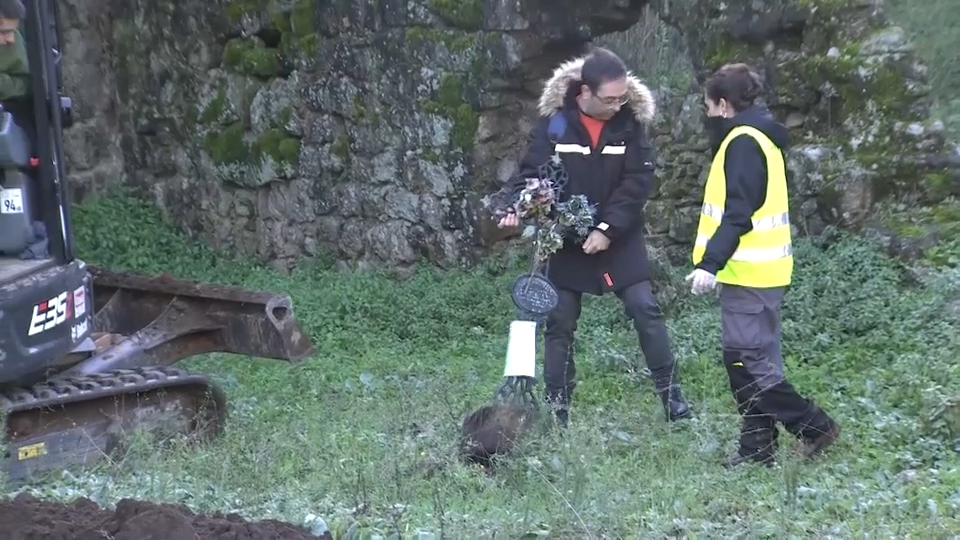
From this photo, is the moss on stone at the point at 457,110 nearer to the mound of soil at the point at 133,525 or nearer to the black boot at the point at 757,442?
the black boot at the point at 757,442

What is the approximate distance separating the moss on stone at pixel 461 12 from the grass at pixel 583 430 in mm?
1773

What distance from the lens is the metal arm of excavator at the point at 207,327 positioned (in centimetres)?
697

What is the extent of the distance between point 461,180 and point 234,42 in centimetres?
261

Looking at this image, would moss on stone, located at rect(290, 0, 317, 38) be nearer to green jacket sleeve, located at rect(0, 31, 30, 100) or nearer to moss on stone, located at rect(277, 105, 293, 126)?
moss on stone, located at rect(277, 105, 293, 126)

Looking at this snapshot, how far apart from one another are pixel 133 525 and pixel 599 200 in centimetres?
280

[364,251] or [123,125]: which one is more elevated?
[123,125]

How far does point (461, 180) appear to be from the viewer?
30.6ft

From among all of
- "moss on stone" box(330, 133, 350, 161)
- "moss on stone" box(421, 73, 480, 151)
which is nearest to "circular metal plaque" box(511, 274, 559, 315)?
"moss on stone" box(421, 73, 480, 151)

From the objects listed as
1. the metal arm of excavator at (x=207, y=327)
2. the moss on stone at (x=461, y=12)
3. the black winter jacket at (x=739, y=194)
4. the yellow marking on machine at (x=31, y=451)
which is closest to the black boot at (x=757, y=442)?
the black winter jacket at (x=739, y=194)

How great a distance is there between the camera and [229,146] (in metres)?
10.7

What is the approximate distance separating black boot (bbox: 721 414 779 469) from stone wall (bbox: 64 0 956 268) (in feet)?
8.72

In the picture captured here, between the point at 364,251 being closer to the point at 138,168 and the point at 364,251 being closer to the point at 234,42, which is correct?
the point at 234,42

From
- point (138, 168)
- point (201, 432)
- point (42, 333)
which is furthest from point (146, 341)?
point (138, 168)

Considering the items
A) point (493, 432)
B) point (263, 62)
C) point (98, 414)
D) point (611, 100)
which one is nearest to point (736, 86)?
point (611, 100)
